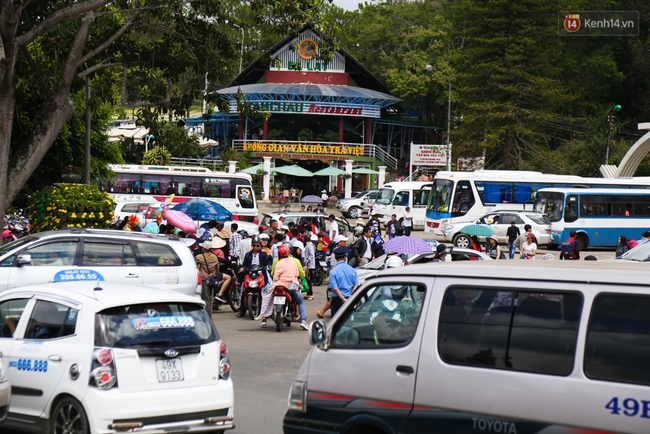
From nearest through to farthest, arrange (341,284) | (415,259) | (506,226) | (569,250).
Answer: (341,284)
(415,259)
(569,250)
(506,226)

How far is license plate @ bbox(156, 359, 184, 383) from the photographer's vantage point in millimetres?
7207

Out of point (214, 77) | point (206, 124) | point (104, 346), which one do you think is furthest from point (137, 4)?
point (206, 124)

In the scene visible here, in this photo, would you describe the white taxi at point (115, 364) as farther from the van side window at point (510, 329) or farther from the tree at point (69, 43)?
the tree at point (69, 43)

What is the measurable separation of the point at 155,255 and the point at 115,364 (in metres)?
6.12

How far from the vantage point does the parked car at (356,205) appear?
48.5 meters

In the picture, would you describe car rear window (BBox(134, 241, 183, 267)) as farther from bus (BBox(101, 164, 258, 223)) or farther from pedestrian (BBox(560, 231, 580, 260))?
bus (BBox(101, 164, 258, 223))

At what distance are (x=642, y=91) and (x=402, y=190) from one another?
2674cm

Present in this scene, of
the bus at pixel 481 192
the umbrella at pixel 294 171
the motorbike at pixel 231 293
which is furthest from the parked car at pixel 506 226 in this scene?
the umbrella at pixel 294 171

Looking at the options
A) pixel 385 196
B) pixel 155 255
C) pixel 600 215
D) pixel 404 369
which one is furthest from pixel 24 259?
pixel 385 196

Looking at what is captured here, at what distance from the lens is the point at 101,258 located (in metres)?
12.6

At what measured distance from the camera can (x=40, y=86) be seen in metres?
17.7

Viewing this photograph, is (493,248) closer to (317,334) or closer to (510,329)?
(317,334)

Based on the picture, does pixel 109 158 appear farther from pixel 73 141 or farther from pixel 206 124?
pixel 206 124

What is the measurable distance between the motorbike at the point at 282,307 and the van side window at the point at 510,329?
31.1ft
